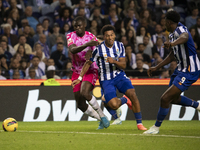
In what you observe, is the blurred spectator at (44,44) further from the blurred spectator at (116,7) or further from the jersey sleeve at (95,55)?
the jersey sleeve at (95,55)

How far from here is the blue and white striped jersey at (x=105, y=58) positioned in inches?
287

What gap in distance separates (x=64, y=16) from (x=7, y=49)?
275 centimetres

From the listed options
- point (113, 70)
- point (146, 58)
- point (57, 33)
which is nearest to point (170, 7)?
point (146, 58)

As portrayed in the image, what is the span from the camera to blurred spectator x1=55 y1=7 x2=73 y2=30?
1422 cm

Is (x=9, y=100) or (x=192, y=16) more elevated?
(x=192, y=16)

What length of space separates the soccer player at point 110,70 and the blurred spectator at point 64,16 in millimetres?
7103

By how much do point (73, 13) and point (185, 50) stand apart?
356 inches

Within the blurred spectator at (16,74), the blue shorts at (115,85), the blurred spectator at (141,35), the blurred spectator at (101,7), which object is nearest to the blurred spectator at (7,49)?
the blurred spectator at (16,74)

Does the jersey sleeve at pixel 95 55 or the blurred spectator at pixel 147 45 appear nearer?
the jersey sleeve at pixel 95 55

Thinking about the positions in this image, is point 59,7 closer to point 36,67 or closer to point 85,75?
point 36,67

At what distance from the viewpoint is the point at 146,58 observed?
12.8 m

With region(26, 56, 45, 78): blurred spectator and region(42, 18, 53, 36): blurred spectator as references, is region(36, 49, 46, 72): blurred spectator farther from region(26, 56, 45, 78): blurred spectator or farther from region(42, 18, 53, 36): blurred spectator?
region(42, 18, 53, 36): blurred spectator

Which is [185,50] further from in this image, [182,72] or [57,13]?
[57,13]

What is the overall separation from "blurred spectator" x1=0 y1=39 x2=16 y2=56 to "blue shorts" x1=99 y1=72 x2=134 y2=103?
20.1 feet
